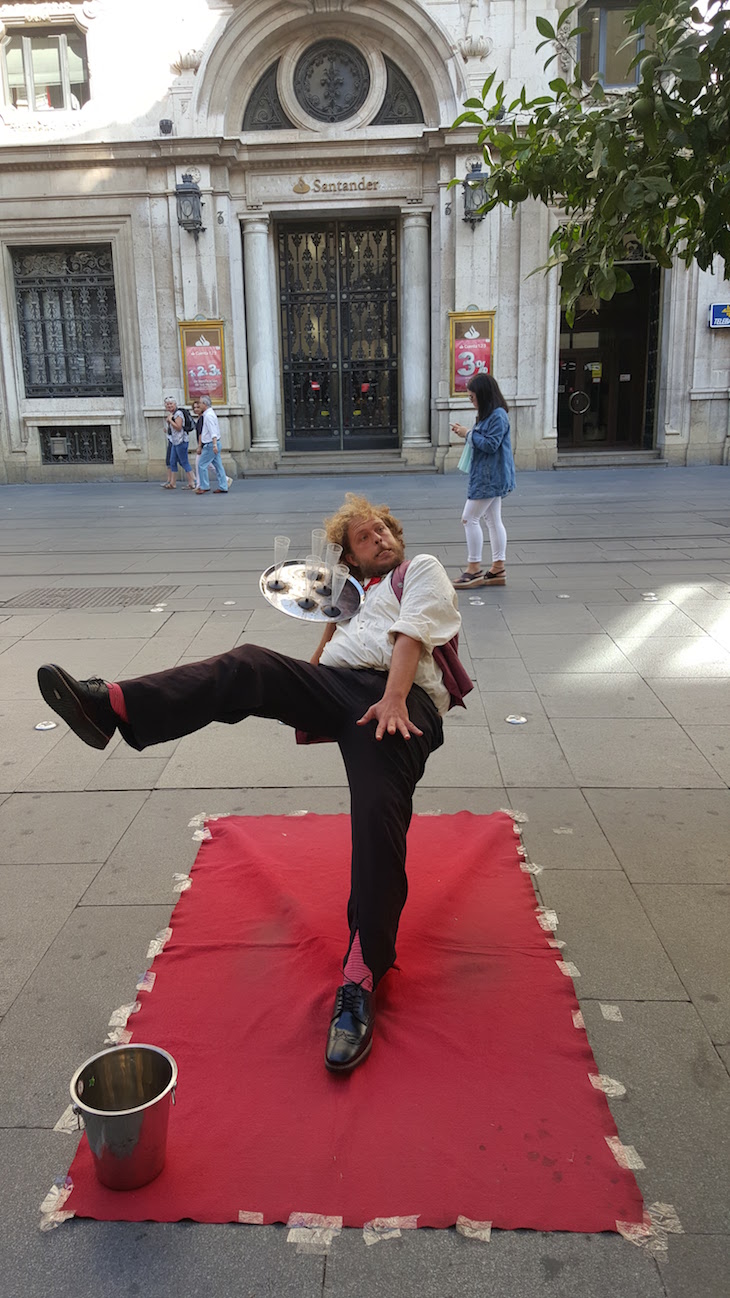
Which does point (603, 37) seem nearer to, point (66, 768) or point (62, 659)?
point (62, 659)

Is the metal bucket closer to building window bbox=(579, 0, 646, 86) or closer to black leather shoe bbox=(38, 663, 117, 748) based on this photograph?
black leather shoe bbox=(38, 663, 117, 748)

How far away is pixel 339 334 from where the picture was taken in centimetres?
1978

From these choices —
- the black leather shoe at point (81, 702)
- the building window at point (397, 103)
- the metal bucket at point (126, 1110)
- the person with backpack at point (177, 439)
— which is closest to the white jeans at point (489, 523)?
the black leather shoe at point (81, 702)

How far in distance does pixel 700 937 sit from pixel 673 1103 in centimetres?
81

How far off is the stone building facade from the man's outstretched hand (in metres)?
16.7

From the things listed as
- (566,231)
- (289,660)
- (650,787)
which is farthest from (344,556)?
(650,787)

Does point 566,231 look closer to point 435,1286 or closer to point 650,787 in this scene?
point 650,787

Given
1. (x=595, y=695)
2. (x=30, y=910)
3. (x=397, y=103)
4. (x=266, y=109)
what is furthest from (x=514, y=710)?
(x=266, y=109)

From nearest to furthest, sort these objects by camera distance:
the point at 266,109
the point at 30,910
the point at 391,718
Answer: the point at 391,718, the point at 30,910, the point at 266,109

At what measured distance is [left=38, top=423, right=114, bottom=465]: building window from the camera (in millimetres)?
19766

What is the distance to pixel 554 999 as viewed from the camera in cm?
287

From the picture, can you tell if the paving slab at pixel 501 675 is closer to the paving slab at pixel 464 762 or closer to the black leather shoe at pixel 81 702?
the paving slab at pixel 464 762

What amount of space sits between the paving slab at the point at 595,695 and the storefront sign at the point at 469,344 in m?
13.5

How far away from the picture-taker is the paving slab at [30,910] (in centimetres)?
307
